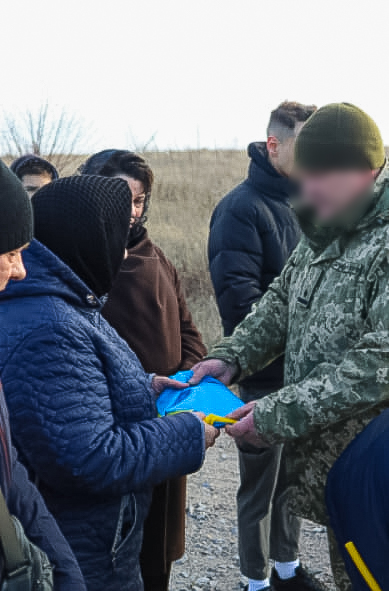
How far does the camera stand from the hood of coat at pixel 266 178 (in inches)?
141

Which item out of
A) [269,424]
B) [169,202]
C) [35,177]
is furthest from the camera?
[169,202]

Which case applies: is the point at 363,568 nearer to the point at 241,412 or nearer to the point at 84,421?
the point at 84,421

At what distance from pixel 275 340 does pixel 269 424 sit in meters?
0.61

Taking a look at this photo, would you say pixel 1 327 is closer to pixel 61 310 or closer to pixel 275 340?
pixel 61 310

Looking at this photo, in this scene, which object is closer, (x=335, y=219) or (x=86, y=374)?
(x=86, y=374)

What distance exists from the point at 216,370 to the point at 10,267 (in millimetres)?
1232

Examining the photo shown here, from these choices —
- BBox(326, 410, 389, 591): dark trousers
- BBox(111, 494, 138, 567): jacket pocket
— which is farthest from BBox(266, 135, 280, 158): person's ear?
BBox(326, 410, 389, 591): dark trousers

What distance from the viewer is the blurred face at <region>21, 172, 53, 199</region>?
4953mm

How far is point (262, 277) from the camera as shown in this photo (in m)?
3.60

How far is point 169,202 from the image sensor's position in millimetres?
19438

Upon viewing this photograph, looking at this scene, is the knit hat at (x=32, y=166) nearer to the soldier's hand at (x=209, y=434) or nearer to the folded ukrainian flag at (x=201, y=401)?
the folded ukrainian flag at (x=201, y=401)

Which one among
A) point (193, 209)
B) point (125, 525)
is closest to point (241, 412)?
point (125, 525)

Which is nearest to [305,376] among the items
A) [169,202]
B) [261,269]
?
[261,269]

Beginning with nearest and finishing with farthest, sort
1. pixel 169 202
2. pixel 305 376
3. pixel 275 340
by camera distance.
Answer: pixel 305 376
pixel 275 340
pixel 169 202
